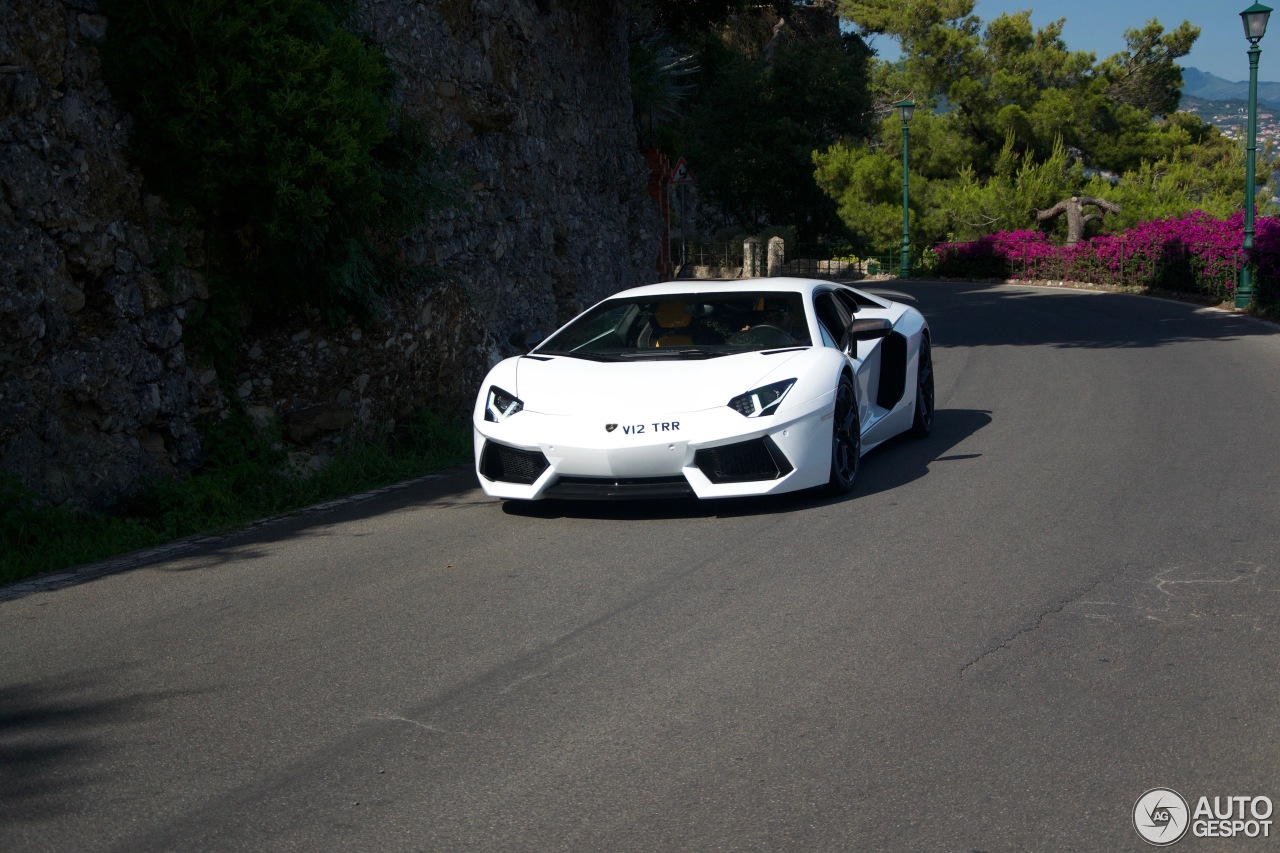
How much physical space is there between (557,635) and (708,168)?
2015 inches

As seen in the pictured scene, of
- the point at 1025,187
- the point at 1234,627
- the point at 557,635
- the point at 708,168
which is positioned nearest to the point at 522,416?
the point at 557,635

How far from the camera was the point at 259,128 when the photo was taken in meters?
9.30

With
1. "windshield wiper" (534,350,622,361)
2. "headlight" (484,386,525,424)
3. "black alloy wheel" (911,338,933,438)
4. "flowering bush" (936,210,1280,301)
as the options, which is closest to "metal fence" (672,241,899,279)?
"flowering bush" (936,210,1280,301)

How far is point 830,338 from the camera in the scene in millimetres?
8586

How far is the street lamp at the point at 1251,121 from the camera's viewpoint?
25859mm

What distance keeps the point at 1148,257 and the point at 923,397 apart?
86.0 feet

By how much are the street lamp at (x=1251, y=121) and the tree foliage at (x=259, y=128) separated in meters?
21.2

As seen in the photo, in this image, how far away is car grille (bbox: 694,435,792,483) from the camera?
24.0ft

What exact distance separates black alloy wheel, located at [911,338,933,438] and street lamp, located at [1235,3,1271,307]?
18.5m

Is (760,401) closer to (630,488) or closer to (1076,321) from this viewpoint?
(630,488)

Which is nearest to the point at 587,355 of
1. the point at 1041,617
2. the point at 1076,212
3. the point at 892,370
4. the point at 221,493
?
the point at 892,370

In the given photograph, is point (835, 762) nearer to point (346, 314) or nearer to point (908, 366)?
A: point (908, 366)

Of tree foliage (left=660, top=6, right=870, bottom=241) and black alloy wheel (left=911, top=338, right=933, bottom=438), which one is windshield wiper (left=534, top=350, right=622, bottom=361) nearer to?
black alloy wheel (left=911, top=338, right=933, bottom=438)

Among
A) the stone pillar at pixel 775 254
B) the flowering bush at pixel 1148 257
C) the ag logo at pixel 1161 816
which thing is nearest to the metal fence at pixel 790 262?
the stone pillar at pixel 775 254
